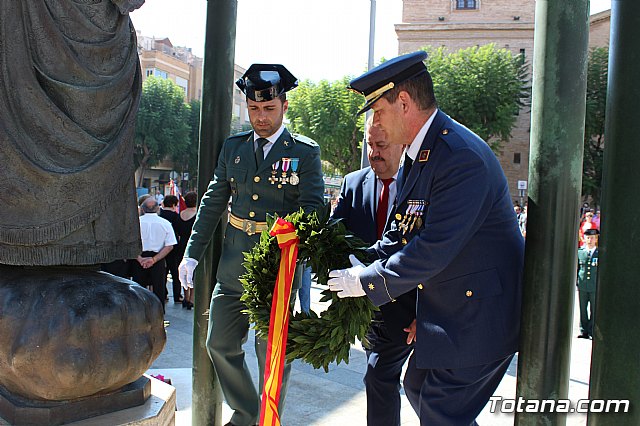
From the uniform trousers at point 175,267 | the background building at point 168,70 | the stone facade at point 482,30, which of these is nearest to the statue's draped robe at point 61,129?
the uniform trousers at point 175,267

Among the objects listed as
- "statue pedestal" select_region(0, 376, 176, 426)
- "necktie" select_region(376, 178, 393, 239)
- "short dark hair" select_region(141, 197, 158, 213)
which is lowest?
"statue pedestal" select_region(0, 376, 176, 426)

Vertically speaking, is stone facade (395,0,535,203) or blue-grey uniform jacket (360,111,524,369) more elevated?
stone facade (395,0,535,203)

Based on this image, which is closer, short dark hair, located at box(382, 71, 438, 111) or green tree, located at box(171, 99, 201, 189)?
short dark hair, located at box(382, 71, 438, 111)

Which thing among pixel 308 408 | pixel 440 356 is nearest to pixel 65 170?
pixel 440 356

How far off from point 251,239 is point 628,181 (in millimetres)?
2183

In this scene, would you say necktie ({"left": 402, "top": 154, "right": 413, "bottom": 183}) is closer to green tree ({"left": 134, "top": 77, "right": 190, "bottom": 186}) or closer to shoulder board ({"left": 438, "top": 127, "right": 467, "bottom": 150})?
shoulder board ({"left": 438, "top": 127, "right": 467, "bottom": 150})

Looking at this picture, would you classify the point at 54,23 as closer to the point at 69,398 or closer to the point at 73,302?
the point at 73,302

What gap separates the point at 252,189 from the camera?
12.5 feet

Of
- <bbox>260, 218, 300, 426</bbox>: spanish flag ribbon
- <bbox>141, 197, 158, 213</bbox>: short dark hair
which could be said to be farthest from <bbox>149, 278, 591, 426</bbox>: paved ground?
<bbox>141, 197, 158, 213</bbox>: short dark hair

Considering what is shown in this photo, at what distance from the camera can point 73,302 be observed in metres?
2.56

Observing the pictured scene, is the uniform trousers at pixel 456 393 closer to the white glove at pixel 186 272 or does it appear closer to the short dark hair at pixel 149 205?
the white glove at pixel 186 272

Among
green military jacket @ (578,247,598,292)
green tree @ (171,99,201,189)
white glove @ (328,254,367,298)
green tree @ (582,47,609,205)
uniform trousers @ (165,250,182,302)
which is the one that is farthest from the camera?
green tree @ (171,99,201,189)

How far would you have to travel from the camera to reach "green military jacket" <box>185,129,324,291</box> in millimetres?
A: 3748

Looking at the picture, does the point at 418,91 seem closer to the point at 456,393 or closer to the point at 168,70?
the point at 456,393
